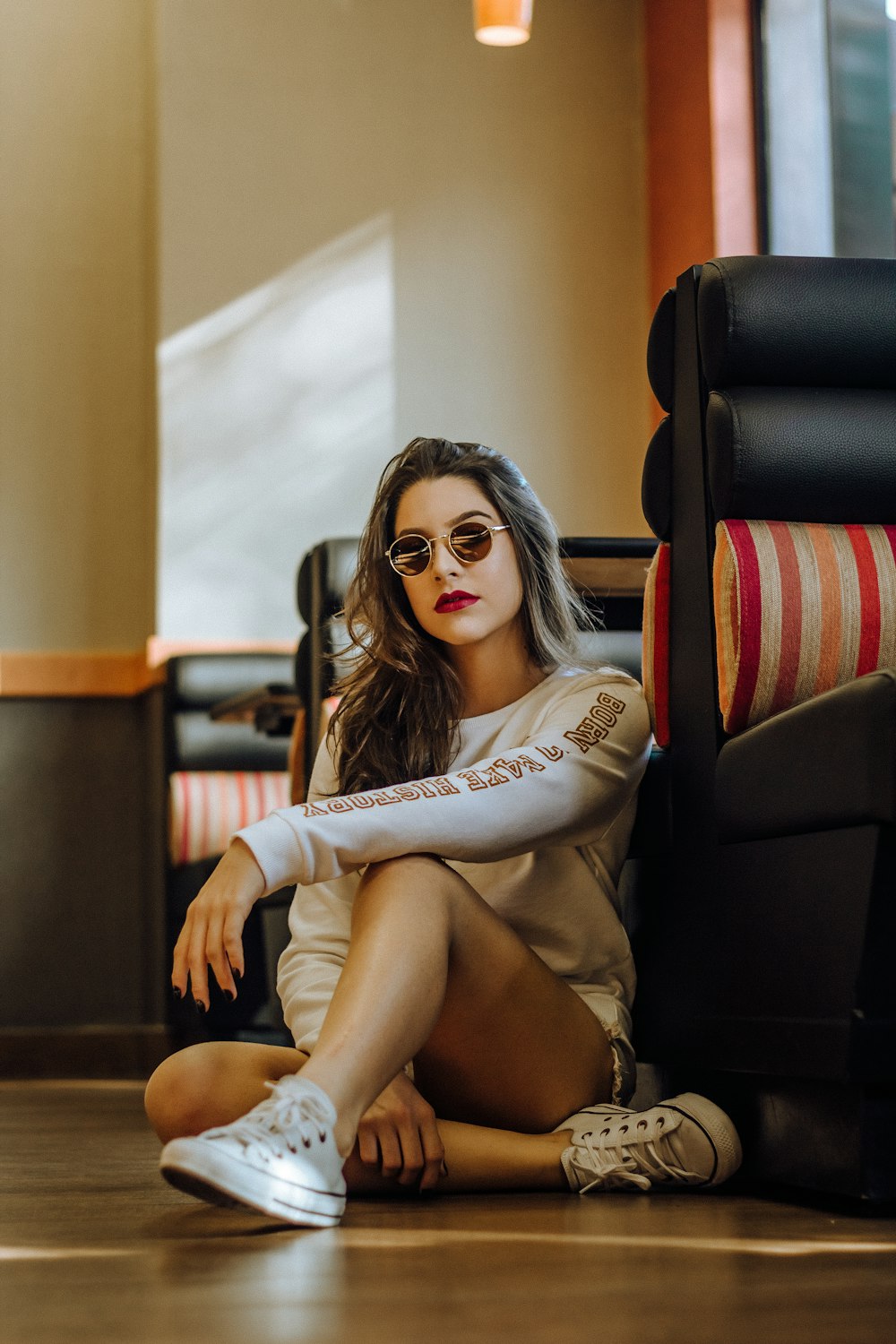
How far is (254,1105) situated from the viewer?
5.01 ft

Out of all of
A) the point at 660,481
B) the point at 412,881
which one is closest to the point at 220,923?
the point at 412,881

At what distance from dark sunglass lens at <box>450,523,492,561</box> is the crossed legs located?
1.59 ft

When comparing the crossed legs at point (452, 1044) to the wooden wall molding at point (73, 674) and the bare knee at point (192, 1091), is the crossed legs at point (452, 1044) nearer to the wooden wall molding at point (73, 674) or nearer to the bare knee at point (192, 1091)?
the bare knee at point (192, 1091)

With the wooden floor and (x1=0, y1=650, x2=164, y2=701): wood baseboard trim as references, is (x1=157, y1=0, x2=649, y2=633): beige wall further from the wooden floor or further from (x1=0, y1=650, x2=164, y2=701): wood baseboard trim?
the wooden floor

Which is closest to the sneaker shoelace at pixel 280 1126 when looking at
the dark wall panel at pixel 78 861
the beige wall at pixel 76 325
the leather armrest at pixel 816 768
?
the leather armrest at pixel 816 768

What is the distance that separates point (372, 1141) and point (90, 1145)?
0.85 metres

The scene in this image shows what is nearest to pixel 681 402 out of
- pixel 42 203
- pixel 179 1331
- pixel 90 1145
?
pixel 179 1331

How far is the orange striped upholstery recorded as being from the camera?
1.78m

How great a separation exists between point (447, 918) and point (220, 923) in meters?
0.22

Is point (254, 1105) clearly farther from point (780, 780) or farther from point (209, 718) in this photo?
point (209, 718)

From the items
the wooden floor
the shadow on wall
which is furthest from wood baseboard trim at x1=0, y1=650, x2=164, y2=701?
the wooden floor

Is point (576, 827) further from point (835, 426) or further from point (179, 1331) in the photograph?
point (179, 1331)

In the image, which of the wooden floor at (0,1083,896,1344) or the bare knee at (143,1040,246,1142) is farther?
the bare knee at (143,1040,246,1142)

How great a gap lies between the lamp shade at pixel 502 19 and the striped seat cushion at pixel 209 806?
1918 millimetres
